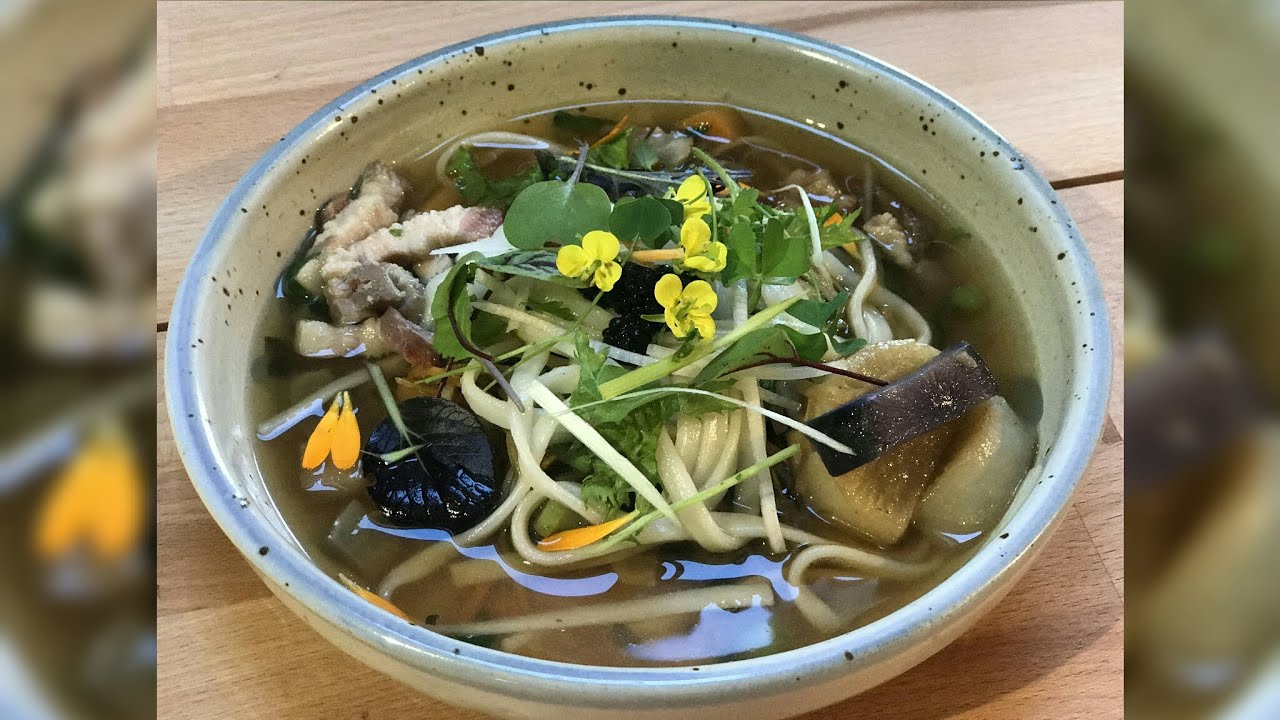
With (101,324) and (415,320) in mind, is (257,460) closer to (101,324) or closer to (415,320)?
(415,320)

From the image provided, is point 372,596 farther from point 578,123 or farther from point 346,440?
point 578,123

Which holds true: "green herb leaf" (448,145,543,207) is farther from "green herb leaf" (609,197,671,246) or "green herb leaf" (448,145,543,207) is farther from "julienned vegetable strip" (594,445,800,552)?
"julienned vegetable strip" (594,445,800,552)

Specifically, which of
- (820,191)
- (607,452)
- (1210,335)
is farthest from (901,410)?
(820,191)

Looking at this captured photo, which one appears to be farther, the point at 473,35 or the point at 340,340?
the point at 473,35

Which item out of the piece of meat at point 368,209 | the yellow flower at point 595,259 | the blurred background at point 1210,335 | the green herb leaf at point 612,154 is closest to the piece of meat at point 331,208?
the piece of meat at point 368,209

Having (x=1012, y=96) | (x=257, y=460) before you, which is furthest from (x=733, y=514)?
(x=1012, y=96)

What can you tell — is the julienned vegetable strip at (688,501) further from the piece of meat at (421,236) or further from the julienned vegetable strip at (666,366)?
the piece of meat at (421,236)
